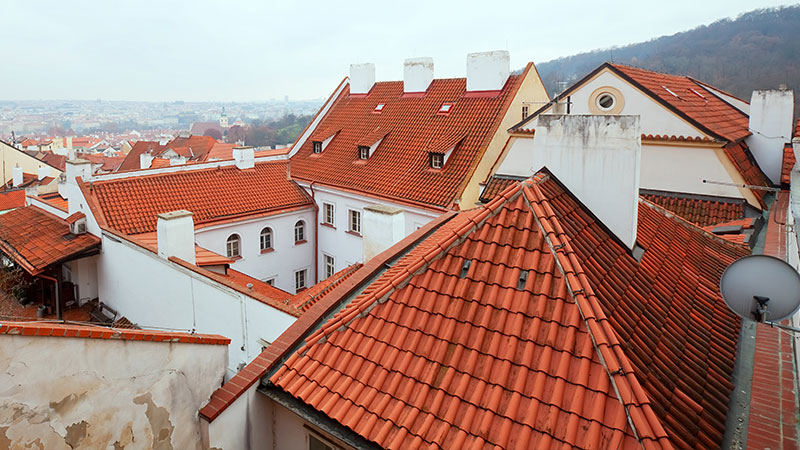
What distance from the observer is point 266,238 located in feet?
67.9

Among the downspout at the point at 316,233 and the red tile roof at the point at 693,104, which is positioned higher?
the red tile roof at the point at 693,104

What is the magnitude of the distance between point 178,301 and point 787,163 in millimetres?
16724

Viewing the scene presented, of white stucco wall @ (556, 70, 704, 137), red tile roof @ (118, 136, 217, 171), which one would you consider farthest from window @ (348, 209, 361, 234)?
red tile roof @ (118, 136, 217, 171)

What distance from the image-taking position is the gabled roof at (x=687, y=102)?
12781mm

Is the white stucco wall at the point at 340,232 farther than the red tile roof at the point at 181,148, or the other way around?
the red tile roof at the point at 181,148

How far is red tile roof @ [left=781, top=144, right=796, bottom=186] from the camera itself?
538 inches

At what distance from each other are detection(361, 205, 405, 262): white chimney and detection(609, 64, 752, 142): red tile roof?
287 inches

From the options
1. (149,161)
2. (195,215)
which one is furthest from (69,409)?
(149,161)

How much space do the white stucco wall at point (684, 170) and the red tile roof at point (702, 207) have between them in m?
0.16

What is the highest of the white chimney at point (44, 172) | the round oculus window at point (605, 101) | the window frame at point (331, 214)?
the round oculus window at point (605, 101)

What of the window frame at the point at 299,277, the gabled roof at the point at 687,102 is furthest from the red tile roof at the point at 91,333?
the window frame at the point at 299,277

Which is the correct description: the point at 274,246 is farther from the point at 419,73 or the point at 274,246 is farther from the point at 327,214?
the point at 419,73

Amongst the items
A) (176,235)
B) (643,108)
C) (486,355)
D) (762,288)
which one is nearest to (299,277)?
(176,235)

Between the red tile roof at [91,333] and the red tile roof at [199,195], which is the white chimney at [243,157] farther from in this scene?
the red tile roof at [91,333]
